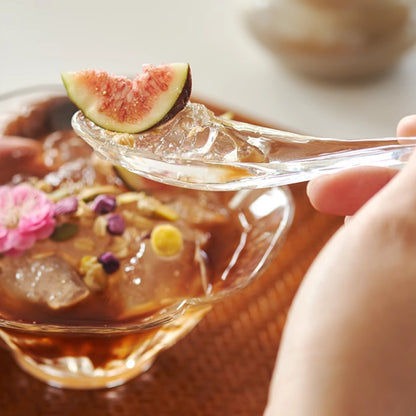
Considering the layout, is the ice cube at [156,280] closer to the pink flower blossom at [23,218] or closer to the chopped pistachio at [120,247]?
the chopped pistachio at [120,247]

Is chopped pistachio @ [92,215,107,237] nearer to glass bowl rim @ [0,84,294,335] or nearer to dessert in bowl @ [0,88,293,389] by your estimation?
dessert in bowl @ [0,88,293,389]

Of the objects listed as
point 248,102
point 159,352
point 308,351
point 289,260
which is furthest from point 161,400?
point 248,102

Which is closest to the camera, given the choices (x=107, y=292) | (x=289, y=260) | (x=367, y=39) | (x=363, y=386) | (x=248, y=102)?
(x=363, y=386)

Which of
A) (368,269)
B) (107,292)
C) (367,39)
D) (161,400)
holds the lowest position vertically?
(161,400)

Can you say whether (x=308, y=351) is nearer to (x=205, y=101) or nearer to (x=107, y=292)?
(x=107, y=292)

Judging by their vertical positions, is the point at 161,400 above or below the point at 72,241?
below

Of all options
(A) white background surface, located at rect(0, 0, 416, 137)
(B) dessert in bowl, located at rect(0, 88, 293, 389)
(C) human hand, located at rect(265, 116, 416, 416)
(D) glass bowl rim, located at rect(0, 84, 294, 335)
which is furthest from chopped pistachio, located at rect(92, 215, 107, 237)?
(A) white background surface, located at rect(0, 0, 416, 137)

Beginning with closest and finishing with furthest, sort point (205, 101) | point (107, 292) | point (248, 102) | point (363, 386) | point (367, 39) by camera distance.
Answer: point (363, 386)
point (107, 292)
point (205, 101)
point (367, 39)
point (248, 102)

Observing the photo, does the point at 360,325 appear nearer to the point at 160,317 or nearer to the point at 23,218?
the point at 160,317
